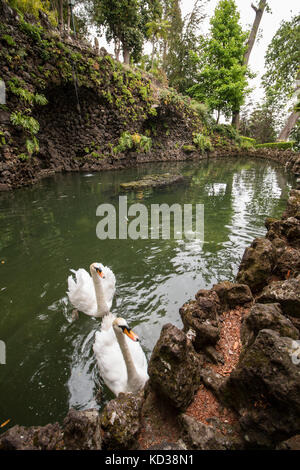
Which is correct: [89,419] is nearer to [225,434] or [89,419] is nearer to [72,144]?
[225,434]

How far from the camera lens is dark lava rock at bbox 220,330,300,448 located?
50.2 inches

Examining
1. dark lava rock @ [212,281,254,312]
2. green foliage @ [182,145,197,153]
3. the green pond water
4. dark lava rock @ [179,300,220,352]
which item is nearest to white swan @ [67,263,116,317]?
the green pond water

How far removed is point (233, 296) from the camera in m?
3.01

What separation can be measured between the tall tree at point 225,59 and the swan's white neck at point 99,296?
28774mm

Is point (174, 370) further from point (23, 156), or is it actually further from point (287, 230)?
point (23, 156)

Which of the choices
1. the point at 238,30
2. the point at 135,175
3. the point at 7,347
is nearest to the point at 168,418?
the point at 7,347

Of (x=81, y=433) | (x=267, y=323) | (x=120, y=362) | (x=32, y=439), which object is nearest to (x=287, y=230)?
(x=267, y=323)

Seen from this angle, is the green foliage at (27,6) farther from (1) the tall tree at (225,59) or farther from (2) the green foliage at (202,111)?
(1) the tall tree at (225,59)

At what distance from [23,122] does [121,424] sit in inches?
A: 473

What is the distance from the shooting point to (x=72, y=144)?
15.7 meters

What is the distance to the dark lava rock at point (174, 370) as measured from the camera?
1.67m

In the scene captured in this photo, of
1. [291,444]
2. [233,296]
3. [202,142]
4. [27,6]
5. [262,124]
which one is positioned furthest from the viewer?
[262,124]

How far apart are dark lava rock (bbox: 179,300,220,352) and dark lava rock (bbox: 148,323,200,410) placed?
555 millimetres

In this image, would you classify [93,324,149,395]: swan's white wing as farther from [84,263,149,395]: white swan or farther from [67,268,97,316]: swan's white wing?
[67,268,97,316]: swan's white wing
